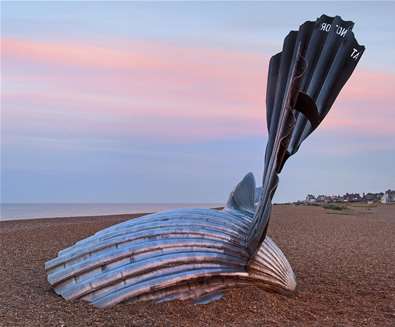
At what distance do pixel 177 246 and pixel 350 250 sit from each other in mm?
8312

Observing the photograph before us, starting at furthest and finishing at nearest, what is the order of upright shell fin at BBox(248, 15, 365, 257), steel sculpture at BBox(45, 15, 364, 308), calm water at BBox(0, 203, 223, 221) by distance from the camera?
calm water at BBox(0, 203, 223, 221) → steel sculpture at BBox(45, 15, 364, 308) → upright shell fin at BBox(248, 15, 365, 257)

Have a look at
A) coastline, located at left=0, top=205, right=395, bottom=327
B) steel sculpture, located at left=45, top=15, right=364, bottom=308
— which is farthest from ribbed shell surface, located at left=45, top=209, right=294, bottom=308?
coastline, located at left=0, top=205, right=395, bottom=327

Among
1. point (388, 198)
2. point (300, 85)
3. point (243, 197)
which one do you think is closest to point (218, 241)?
point (243, 197)

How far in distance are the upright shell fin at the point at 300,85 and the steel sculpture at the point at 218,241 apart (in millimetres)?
11

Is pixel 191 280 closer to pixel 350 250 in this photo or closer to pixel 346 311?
pixel 346 311

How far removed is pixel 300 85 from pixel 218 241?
7.20 ft

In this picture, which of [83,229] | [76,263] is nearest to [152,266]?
[76,263]

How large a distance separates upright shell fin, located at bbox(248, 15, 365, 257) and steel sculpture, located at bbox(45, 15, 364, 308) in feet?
0.04

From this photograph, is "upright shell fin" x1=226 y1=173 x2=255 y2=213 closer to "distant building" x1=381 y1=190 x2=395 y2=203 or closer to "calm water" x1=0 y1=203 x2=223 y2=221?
"calm water" x1=0 y1=203 x2=223 y2=221

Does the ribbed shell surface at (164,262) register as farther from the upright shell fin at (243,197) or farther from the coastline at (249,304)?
the upright shell fin at (243,197)

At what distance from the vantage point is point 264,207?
271 inches

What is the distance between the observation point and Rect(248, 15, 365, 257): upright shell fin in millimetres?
6297

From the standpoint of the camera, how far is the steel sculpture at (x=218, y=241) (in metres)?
6.72

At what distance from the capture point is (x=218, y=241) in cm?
740
